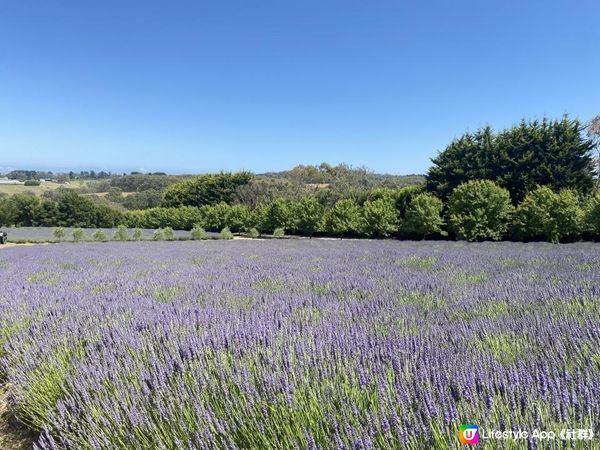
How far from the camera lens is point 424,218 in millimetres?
24484

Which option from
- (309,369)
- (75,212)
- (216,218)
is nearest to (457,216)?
(309,369)

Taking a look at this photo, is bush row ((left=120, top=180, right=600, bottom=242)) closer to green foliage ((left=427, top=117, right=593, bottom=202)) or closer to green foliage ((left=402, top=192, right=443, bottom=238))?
green foliage ((left=402, top=192, right=443, bottom=238))

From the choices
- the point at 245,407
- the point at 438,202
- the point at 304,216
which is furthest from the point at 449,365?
the point at 304,216

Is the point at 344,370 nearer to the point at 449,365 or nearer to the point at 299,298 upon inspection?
the point at 449,365

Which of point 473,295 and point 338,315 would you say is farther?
point 473,295

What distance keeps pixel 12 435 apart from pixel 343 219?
1157 inches

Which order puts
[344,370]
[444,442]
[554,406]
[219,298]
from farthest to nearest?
[219,298] < [344,370] < [554,406] < [444,442]

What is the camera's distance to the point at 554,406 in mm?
1287

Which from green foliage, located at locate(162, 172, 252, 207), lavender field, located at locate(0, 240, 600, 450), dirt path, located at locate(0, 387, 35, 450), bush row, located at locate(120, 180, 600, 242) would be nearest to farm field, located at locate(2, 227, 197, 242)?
bush row, located at locate(120, 180, 600, 242)

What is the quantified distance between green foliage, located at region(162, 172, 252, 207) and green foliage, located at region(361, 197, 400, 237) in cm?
4298

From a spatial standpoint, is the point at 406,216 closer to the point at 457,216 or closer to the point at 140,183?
the point at 457,216

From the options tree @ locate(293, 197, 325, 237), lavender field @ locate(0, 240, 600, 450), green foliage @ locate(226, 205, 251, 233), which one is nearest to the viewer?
lavender field @ locate(0, 240, 600, 450)

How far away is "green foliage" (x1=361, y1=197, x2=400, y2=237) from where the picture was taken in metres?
27.2

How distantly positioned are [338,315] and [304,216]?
31188mm
